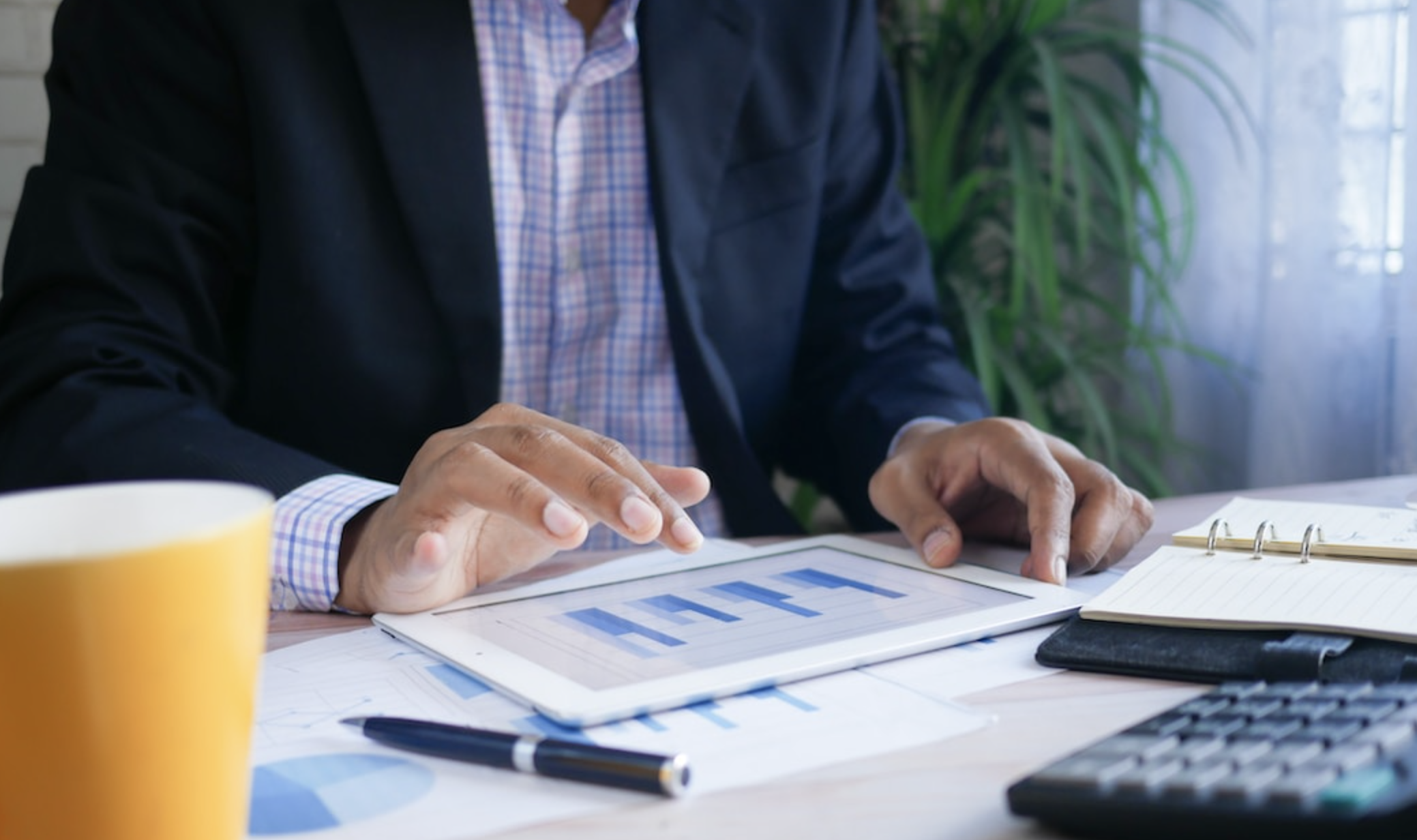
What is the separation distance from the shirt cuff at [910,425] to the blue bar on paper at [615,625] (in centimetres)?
44

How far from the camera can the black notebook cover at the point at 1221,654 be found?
20.3 inches

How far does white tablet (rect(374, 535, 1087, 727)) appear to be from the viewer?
539 millimetres

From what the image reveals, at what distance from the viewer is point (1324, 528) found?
76cm

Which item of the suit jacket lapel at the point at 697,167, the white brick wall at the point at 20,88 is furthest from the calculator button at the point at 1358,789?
the white brick wall at the point at 20,88

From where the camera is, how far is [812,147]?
1.23 meters

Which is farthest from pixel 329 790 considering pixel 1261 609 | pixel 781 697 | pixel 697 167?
pixel 697 167

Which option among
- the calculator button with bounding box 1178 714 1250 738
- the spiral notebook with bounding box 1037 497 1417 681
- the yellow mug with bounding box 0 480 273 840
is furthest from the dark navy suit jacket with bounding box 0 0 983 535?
the calculator button with bounding box 1178 714 1250 738

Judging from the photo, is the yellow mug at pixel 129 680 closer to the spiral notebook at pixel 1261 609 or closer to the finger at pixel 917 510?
the spiral notebook at pixel 1261 609

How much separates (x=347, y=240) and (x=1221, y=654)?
789 mm

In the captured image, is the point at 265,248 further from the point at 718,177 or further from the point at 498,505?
the point at 498,505

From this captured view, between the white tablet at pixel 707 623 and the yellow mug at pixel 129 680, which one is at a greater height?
the yellow mug at pixel 129 680

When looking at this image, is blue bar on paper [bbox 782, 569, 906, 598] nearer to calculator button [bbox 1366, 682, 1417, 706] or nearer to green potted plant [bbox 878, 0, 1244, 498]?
calculator button [bbox 1366, 682, 1417, 706]

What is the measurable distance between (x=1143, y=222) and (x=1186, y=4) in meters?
0.31

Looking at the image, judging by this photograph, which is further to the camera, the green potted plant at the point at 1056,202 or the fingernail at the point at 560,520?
the green potted plant at the point at 1056,202
